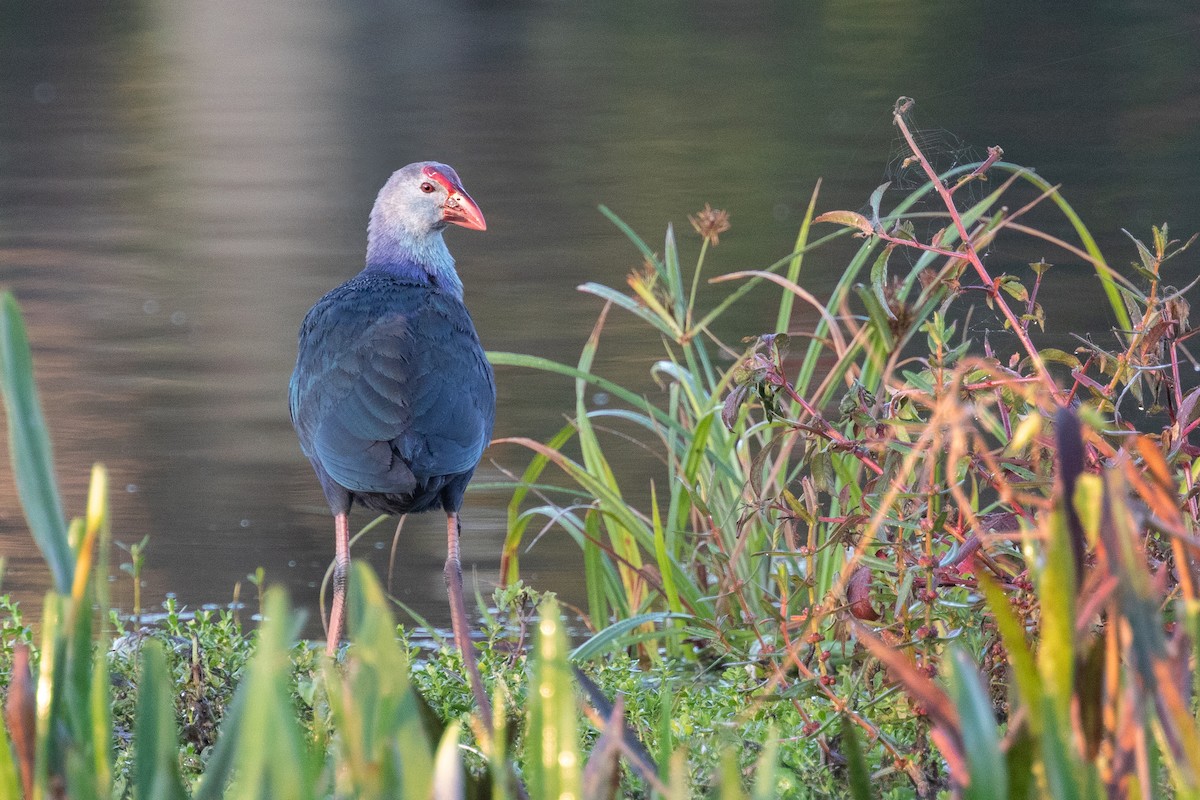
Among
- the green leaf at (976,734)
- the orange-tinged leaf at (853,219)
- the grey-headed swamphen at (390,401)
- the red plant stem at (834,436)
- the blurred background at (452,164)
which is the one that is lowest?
the green leaf at (976,734)

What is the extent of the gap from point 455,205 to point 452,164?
6.20m

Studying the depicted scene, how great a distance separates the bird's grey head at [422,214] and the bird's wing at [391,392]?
0.52 m

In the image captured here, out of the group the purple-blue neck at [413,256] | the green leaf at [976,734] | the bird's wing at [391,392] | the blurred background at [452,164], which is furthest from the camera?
the blurred background at [452,164]

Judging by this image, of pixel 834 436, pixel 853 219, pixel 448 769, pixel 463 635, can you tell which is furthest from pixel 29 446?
pixel 853 219

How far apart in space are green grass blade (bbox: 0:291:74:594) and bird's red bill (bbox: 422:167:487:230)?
305cm

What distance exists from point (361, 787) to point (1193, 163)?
9.45 meters

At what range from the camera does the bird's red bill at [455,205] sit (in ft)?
14.0

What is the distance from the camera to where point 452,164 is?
10.4 meters

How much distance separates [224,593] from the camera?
4352 mm

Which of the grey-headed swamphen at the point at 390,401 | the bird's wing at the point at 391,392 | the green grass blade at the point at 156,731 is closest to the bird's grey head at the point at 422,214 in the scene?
the grey-headed swamphen at the point at 390,401

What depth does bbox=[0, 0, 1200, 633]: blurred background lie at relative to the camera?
205 inches

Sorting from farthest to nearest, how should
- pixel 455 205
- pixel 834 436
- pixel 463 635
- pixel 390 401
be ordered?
pixel 455 205, pixel 390 401, pixel 834 436, pixel 463 635

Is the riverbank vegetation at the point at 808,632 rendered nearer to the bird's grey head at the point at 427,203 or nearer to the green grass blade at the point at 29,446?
the green grass blade at the point at 29,446

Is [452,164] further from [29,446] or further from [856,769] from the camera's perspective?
[856,769]
